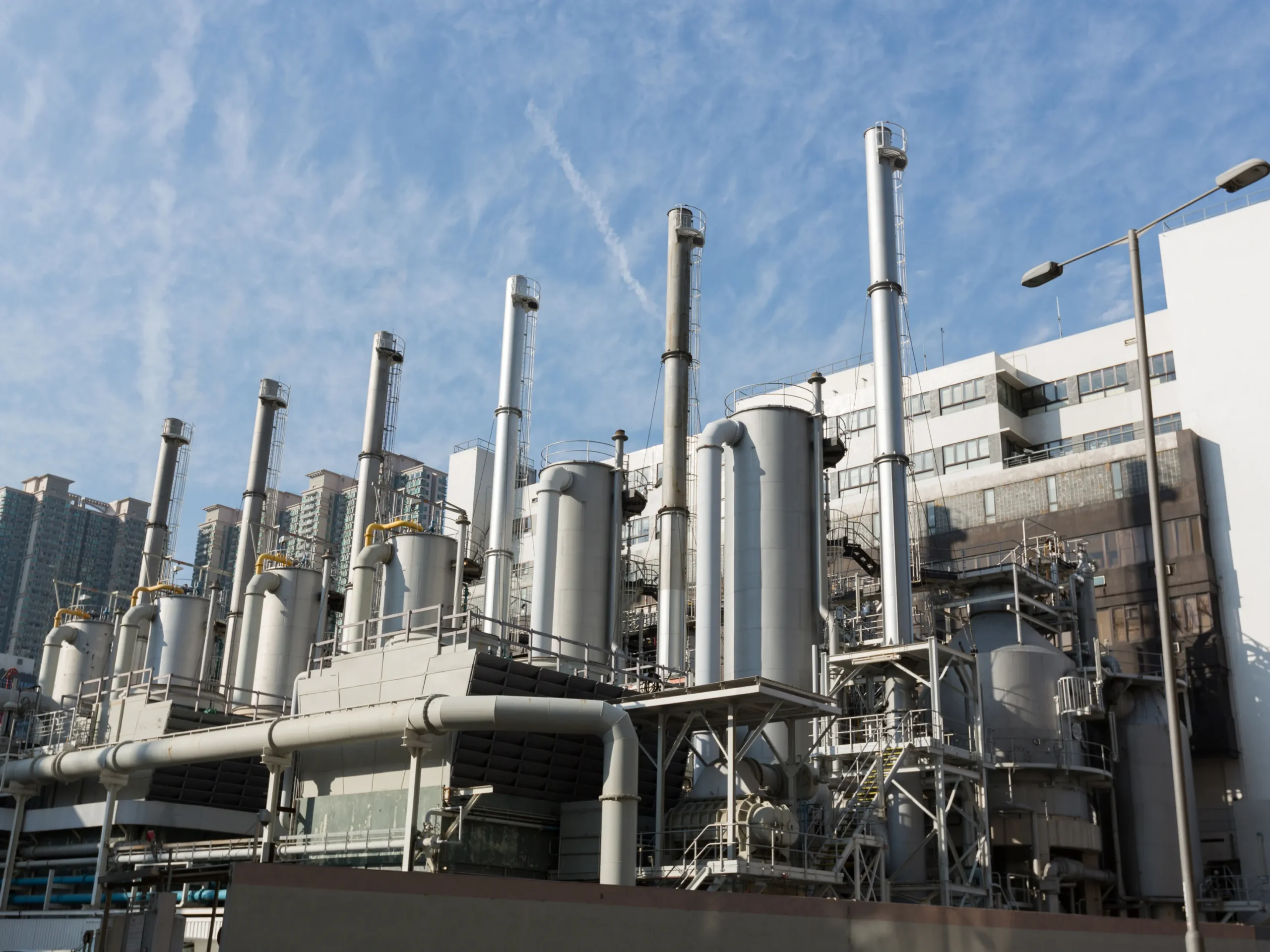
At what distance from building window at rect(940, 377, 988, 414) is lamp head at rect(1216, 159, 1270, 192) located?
149 ft

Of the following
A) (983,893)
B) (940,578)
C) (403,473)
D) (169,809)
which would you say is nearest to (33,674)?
(403,473)

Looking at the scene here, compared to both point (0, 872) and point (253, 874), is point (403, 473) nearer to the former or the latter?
point (0, 872)

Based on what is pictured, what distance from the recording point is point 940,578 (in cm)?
4806

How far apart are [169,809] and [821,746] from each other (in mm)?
21582

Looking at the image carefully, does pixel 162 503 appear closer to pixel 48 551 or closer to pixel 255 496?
pixel 255 496

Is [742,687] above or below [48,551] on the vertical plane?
below

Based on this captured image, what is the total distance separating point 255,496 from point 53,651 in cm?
1461

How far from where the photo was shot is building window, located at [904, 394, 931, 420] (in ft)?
219

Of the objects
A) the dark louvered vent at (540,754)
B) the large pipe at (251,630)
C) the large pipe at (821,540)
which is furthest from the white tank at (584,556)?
the large pipe at (251,630)

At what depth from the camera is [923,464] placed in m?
65.5

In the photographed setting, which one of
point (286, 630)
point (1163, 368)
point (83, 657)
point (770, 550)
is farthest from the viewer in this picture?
point (83, 657)

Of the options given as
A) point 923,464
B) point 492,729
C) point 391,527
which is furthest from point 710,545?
point 923,464

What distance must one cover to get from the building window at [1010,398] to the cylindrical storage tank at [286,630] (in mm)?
35755

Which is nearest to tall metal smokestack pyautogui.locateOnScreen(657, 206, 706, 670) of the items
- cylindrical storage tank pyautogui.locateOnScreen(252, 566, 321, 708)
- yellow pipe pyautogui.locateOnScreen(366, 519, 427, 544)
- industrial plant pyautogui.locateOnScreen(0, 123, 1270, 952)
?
industrial plant pyautogui.locateOnScreen(0, 123, 1270, 952)
